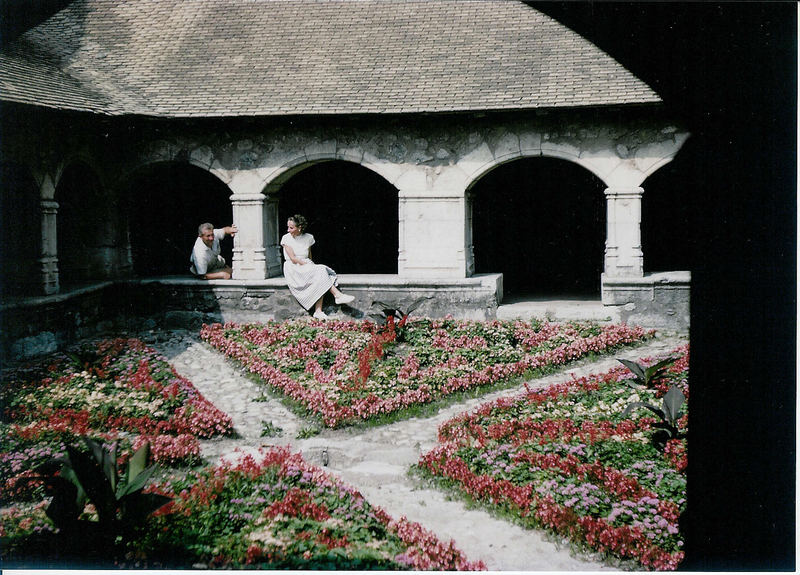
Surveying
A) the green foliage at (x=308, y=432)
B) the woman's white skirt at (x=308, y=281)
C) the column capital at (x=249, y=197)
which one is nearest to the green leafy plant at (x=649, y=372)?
the green foliage at (x=308, y=432)

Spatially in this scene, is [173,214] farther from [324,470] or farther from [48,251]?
[324,470]

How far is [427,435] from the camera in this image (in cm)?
638

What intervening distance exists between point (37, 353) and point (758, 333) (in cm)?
852

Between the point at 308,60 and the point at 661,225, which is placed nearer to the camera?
the point at 308,60

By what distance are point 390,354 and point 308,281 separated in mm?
2253

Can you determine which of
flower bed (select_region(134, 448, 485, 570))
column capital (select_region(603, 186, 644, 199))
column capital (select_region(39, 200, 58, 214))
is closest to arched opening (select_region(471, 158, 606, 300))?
column capital (select_region(603, 186, 644, 199))

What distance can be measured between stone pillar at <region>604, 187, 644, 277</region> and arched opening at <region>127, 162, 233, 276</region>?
273 inches

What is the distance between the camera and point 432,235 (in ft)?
34.4

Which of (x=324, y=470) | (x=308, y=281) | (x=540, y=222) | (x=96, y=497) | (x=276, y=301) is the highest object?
(x=540, y=222)

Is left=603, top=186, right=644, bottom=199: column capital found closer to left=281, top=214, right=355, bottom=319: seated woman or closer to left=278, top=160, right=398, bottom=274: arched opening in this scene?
left=281, top=214, right=355, bottom=319: seated woman

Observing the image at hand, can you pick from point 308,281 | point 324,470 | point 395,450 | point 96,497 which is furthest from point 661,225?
point 96,497

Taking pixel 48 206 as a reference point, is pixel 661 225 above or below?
below

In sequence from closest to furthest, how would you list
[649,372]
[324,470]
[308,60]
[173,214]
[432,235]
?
[324,470] < [649,372] < [432,235] < [308,60] < [173,214]

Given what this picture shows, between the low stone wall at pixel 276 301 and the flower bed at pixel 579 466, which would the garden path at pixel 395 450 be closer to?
the flower bed at pixel 579 466
